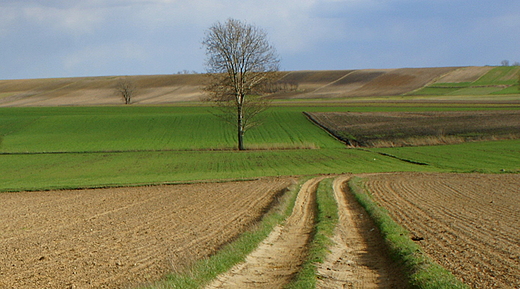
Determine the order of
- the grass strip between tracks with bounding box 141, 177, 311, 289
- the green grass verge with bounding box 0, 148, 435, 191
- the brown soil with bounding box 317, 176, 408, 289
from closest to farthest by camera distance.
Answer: the grass strip between tracks with bounding box 141, 177, 311, 289, the brown soil with bounding box 317, 176, 408, 289, the green grass verge with bounding box 0, 148, 435, 191

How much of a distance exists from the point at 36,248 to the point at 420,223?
10225 mm

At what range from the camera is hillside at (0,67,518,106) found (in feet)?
345

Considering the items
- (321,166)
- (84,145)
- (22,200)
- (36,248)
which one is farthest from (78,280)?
(84,145)

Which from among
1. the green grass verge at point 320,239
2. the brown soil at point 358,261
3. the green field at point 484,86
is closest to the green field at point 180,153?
the green grass verge at point 320,239

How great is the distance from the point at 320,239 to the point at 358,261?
1727 mm

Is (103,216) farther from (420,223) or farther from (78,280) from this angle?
(420,223)

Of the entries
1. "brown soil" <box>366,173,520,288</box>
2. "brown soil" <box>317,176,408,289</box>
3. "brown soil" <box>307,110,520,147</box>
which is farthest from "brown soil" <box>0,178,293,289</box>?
"brown soil" <box>307,110,520,147</box>

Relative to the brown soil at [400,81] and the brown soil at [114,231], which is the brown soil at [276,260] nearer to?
the brown soil at [114,231]

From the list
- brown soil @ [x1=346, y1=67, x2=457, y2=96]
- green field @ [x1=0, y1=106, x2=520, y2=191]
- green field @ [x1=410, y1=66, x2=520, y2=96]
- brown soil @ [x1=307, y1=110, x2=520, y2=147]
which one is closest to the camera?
green field @ [x1=0, y1=106, x2=520, y2=191]

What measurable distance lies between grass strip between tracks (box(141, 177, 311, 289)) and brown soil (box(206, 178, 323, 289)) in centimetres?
14

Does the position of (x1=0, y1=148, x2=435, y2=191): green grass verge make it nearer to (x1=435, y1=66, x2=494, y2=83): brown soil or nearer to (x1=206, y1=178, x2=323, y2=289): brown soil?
(x1=206, y1=178, x2=323, y2=289): brown soil

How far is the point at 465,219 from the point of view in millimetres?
13625

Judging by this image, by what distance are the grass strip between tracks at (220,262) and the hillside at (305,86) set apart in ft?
277

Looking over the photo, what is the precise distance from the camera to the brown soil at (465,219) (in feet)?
27.8
